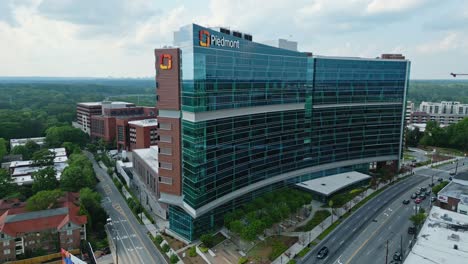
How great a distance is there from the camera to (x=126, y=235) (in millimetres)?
74562

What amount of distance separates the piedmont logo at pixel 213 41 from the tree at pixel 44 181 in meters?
61.9

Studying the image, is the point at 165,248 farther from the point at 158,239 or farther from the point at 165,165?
the point at 165,165

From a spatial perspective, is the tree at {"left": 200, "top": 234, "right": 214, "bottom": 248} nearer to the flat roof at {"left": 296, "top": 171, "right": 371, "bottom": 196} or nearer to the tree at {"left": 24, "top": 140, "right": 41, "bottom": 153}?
the flat roof at {"left": 296, "top": 171, "right": 371, "bottom": 196}

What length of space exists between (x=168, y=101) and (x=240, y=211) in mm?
27773

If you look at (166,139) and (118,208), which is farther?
(118,208)

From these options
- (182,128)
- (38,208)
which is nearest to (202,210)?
(182,128)

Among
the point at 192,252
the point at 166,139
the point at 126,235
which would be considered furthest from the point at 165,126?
the point at 126,235

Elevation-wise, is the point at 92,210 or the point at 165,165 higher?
the point at 165,165

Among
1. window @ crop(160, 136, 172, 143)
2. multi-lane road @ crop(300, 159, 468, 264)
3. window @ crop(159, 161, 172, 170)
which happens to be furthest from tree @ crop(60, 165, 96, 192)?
multi-lane road @ crop(300, 159, 468, 264)

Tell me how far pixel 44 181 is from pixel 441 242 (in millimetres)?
95001

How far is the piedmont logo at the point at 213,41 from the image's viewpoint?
62562mm

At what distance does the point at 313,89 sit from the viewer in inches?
3775

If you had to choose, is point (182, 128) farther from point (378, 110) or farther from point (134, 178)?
point (378, 110)

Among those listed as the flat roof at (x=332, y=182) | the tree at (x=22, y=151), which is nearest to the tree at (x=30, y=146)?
the tree at (x=22, y=151)
